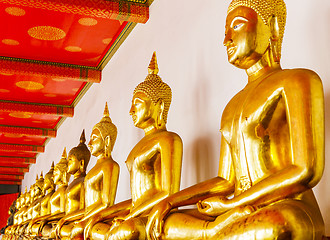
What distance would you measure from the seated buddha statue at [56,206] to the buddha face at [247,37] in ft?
6.82

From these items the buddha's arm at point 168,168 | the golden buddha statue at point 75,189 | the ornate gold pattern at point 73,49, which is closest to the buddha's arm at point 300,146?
the buddha's arm at point 168,168

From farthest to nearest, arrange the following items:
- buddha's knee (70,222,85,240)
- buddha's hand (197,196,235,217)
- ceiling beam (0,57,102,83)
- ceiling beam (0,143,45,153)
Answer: ceiling beam (0,143,45,153) → ceiling beam (0,57,102,83) → buddha's knee (70,222,85,240) → buddha's hand (197,196,235,217)

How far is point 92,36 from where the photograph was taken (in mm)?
4105

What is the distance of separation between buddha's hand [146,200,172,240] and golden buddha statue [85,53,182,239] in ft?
1.10

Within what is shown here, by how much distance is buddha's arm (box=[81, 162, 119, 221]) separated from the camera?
2.63 meters

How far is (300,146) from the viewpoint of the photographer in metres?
1.28

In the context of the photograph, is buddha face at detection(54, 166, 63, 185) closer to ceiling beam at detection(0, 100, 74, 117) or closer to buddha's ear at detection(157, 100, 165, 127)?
buddha's ear at detection(157, 100, 165, 127)

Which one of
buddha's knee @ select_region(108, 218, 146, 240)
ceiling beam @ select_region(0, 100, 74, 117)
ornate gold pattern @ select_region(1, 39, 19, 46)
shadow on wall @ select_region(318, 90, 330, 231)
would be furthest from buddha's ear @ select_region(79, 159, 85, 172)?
ceiling beam @ select_region(0, 100, 74, 117)

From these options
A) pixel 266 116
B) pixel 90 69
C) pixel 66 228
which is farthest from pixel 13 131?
pixel 266 116

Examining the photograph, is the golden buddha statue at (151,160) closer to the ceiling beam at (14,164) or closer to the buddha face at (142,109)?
the buddha face at (142,109)

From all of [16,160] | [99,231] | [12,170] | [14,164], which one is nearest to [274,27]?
[99,231]

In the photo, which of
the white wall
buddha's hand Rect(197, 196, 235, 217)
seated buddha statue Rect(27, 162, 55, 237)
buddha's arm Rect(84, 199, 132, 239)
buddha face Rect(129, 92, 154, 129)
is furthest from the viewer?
seated buddha statue Rect(27, 162, 55, 237)

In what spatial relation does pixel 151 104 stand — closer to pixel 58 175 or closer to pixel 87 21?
pixel 87 21

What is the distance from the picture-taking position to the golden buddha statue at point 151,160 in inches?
82.0
